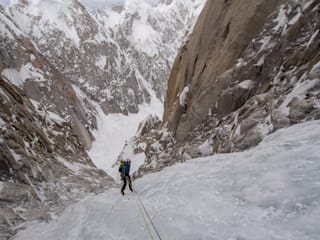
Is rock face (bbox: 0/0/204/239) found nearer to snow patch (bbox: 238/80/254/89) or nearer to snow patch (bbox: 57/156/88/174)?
snow patch (bbox: 57/156/88/174)

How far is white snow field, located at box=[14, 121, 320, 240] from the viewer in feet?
18.5

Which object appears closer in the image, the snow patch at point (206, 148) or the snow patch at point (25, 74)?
the snow patch at point (206, 148)

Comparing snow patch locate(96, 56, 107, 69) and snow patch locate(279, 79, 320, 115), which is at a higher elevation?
snow patch locate(96, 56, 107, 69)

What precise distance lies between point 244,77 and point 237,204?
13.8 metres

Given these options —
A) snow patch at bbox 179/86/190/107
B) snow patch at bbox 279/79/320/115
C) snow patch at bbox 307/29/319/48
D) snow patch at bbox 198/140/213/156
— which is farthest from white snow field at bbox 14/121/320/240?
snow patch at bbox 179/86/190/107

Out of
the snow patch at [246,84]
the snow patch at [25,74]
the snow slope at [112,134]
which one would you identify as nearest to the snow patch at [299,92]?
the snow patch at [246,84]

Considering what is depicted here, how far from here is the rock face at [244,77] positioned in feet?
42.1

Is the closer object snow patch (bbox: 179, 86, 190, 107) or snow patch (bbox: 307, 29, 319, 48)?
snow patch (bbox: 307, 29, 319, 48)

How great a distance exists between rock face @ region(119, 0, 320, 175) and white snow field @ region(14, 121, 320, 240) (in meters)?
2.21

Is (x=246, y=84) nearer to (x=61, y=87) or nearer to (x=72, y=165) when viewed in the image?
(x=72, y=165)

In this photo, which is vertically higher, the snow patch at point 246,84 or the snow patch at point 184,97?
the snow patch at point 184,97

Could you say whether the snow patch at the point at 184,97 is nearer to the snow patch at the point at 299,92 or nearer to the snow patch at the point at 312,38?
the snow patch at the point at 312,38

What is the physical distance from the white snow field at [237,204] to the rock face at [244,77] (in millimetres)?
2208

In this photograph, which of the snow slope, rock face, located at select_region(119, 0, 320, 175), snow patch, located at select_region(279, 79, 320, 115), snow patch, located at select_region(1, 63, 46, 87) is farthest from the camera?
the snow slope
